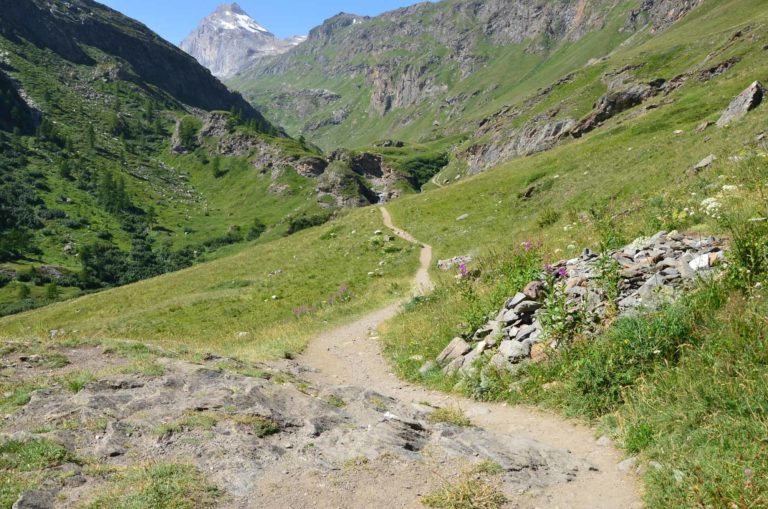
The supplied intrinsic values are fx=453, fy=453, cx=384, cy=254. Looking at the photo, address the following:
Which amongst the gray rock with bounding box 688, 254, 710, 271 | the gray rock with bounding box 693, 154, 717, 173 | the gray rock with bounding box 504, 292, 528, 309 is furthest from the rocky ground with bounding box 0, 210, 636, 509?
the gray rock with bounding box 693, 154, 717, 173

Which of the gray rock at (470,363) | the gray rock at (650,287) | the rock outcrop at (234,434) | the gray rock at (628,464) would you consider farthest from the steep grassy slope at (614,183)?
the rock outcrop at (234,434)

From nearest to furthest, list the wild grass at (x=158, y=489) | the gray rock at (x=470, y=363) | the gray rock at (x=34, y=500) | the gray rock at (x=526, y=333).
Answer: the gray rock at (x=34, y=500)
the wild grass at (x=158, y=489)
the gray rock at (x=526, y=333)
the gray rock at (x=470, y=363)

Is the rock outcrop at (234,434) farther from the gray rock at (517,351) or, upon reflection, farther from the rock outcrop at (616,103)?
the rock outcrop at (616,103)

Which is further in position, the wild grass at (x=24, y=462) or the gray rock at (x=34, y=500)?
the wild grass at (x=24, y=462)

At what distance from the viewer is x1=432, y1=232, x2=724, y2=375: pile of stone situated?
9469 mm

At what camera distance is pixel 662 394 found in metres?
7.28

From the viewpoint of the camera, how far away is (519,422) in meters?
8.92

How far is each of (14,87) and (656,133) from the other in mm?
221211

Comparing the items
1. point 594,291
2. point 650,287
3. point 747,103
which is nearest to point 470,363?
point 594,291

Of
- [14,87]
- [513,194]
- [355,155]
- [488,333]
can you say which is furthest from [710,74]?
Answer: [14,87]

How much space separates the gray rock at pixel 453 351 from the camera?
1288cm

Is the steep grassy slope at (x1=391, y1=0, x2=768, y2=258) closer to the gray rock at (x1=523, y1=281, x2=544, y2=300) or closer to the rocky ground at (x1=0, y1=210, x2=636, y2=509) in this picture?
the gray rock at (x1=523, y1=281, x2=544, y2=300)

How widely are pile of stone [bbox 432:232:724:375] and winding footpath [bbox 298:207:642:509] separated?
146 cm

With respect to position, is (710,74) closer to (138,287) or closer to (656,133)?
(656,133)
